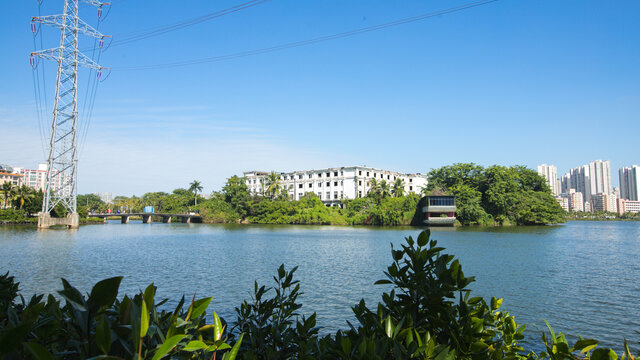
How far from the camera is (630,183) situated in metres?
176

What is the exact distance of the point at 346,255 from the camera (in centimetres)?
2369

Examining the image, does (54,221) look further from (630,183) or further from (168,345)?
(630,183)

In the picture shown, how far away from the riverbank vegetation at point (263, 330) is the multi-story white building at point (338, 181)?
77.0 m

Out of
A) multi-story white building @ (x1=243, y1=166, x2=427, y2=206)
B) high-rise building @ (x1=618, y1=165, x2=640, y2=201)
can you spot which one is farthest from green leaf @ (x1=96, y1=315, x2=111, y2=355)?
high-rise building @ (x1=618, y1=165, x2=640, y2=201)

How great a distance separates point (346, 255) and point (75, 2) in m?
45.0

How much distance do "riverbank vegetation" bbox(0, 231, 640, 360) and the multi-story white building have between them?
77.0 m

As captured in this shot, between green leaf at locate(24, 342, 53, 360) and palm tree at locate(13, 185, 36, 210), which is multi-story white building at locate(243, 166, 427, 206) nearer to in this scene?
palm tree at locate(13, 185, 36, 210)

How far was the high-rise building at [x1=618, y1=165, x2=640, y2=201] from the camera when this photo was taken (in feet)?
564

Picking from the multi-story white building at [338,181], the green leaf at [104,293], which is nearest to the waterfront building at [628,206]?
the multi-story white building at [338,181]

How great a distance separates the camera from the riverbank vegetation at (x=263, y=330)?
4.11 feet

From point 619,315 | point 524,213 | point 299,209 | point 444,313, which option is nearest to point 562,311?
point 619,315

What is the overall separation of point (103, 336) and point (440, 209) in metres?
57.7

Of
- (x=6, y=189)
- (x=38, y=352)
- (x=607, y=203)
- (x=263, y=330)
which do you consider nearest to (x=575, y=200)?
(x=607, y=203)

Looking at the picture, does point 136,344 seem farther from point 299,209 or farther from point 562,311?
point 299,209
